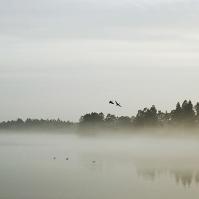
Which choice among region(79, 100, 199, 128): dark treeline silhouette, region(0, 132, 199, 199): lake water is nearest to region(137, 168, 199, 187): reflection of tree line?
region(0, 132, 199, 199): lake water

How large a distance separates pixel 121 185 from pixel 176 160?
30953mm

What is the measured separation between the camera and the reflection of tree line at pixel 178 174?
56.5 m

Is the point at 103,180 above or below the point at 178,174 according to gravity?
below

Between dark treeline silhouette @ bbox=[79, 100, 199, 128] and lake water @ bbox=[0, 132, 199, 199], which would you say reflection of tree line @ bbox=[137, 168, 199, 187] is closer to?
lake water @ bbox=[0, 132, 199, 199]

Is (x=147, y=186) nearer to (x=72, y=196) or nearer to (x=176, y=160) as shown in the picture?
(x=72, y=196)

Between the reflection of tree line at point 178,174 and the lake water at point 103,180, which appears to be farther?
the reflection of tree line at point 178,174

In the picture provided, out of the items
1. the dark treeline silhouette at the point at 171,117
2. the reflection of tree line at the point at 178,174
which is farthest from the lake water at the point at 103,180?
the dark treeline silhouette at the point at 171,117

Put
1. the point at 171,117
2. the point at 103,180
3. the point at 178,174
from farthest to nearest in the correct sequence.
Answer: the point at 171,117 < the point at 178,174 < the point at 103,180

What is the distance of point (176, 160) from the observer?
82.6m

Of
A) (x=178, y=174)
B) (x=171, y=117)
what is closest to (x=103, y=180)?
(x=178, y=174)

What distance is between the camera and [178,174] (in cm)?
6269

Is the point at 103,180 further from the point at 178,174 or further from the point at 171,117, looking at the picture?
the point at 171,117

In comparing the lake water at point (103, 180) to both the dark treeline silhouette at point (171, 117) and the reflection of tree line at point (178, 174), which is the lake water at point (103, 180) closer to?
the reflection of tree line at point (178, 174)

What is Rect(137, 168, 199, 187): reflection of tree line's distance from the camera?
56.5 meters
